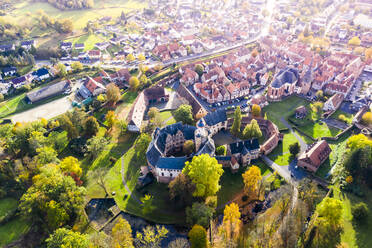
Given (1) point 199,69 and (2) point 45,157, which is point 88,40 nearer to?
(1) point 199,69

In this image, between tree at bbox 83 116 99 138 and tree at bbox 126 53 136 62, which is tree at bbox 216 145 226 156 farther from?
tree at bbox 126 53 136 62

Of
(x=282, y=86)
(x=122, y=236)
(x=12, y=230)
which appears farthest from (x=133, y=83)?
(x=122, y=236)

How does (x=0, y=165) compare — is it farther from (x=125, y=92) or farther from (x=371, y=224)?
(x=371, y=224)

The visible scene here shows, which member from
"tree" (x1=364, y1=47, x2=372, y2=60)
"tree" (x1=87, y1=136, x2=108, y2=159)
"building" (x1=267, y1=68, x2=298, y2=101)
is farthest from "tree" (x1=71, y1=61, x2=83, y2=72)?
"tree" (x1=364, y1=47, x2=372, y2=60)

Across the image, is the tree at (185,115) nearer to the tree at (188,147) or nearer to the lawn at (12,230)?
the tree at (188,147)

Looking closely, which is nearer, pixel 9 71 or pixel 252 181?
pixel 252 181

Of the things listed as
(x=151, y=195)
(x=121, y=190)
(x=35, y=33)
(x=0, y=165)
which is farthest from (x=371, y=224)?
(x=35, y=33)
